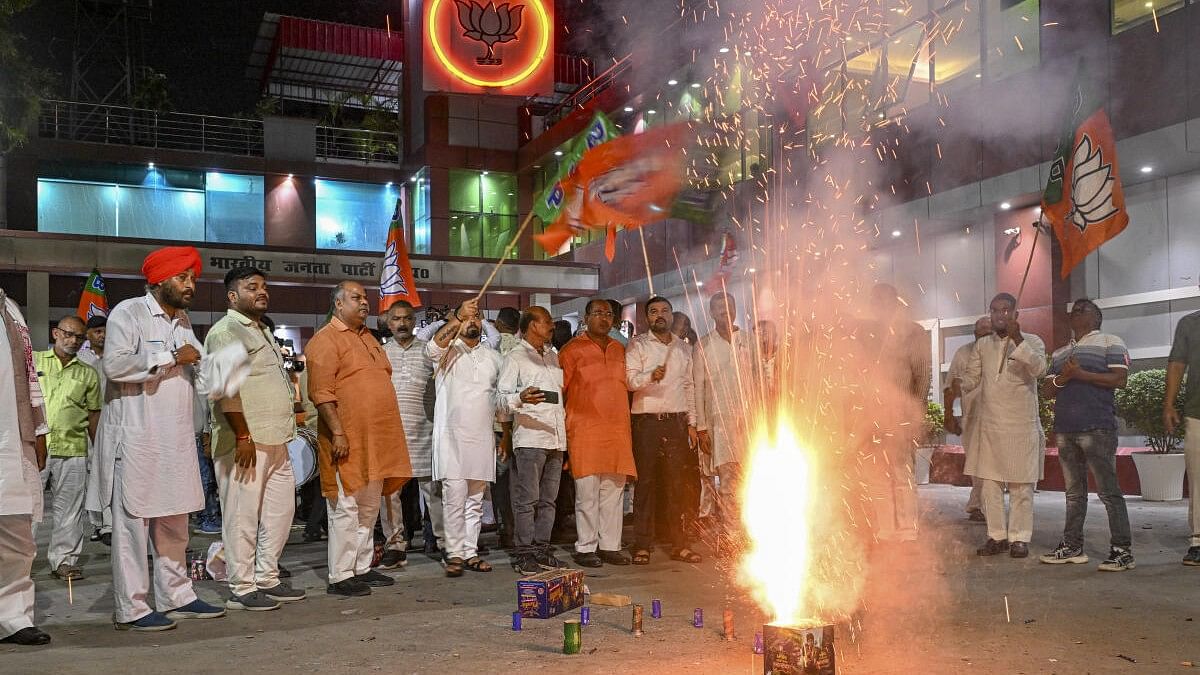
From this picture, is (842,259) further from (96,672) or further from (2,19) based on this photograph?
(96,672)

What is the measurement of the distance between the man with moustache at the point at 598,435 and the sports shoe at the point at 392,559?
1226 mm

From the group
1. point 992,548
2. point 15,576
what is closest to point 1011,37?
point 992,548

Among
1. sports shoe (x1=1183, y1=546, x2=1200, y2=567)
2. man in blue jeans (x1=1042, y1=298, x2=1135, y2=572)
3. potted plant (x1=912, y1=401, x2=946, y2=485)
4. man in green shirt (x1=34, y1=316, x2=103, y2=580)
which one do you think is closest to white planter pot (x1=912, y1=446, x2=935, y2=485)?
potted plant (x1=912, y1=401, x2=946, y2=485)

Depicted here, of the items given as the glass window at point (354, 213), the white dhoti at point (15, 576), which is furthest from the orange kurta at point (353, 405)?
the glass window at point (354, 213)

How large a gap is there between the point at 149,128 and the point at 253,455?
25.5m

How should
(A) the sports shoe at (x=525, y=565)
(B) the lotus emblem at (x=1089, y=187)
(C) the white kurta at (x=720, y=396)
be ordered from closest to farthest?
1. (A) the sports shoe at (x=525, y=565)
2. (B) the lotus emblem at (x=1089, y=187)
3. (C) the white kurta at (x=720, y=396)

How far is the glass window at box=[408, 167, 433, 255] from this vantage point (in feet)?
93.7

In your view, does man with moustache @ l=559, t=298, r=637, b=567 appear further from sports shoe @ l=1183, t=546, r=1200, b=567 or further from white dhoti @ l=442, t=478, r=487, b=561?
sports shoe @ l=1183, t=546, r=1200, b=567

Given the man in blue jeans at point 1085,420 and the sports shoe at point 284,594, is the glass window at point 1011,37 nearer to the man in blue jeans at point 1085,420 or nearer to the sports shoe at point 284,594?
the man in blue jeans at point 1085,420

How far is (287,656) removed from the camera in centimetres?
468

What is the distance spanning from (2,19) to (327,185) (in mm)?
15794

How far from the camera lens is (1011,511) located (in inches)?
290

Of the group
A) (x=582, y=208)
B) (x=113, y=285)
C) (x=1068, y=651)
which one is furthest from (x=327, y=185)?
(x=1068, y=651)

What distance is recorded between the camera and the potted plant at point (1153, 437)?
10641mm
